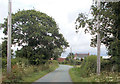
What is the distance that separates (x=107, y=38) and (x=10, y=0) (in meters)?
8.99

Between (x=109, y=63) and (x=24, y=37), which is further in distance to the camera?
(x=24, y=37)

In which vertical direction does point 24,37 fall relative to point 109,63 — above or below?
above

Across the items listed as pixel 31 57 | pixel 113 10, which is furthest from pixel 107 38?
pixel 31 57

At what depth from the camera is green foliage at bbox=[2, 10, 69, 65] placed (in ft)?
102

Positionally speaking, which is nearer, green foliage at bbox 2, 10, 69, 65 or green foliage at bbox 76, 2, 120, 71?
green foliage at bbox 76, 2, 120, 71

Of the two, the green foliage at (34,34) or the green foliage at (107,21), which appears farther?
the green foliage at (34,34)

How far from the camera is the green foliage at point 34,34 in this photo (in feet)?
102

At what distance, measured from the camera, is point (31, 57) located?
31.8 metres

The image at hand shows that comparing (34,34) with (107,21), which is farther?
(34,34)

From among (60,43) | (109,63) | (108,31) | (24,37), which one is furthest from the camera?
(60,43)

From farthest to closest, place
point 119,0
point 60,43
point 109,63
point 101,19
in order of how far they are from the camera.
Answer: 1. point 60,43
2. point 109,63
3. point 101,19
4. point 119,0

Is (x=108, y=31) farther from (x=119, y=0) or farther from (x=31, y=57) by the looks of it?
(x=31, y=57)

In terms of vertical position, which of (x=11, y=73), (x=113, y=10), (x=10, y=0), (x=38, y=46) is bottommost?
(x=11, y=73)

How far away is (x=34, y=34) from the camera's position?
30.3m
